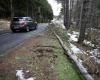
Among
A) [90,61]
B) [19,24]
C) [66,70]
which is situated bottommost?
[90,61]

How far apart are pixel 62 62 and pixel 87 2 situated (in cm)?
914

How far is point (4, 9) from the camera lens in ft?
152

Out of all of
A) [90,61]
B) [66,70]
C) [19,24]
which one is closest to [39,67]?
[66,70]

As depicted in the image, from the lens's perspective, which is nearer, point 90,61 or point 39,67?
point 39,67

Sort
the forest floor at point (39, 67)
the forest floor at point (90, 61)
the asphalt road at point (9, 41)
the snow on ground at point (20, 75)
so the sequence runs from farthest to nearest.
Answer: the asphalt road at point (9, 41), the forest floor at point (90, 61), the forest floor at point (39, 67), the snow on ground at point (20, 75)

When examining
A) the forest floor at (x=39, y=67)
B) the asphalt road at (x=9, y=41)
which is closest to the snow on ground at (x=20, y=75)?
the forest floor at (x=39, y=67)

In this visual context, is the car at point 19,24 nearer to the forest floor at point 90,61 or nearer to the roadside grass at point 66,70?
the forest floor at point 90,61

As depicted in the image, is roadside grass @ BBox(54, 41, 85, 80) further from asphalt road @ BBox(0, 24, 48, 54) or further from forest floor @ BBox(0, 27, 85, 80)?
asphalt road @ BBox(0, 24, 48, 54)

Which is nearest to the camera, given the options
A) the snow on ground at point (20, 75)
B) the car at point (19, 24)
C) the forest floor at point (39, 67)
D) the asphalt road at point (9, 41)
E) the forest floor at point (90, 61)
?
the snow on ground at point (20, 75)

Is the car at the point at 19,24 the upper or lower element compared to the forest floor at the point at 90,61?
upper

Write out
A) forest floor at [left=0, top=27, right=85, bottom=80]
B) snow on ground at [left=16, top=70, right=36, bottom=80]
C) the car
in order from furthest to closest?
the car → forest floor at [left=0, top=27, right=85, bottom=80] → snow on ground at [left=16, top=70, right=36, bottom=80]

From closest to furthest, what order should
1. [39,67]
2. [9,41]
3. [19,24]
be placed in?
[39,67], [9,41], [19,24]

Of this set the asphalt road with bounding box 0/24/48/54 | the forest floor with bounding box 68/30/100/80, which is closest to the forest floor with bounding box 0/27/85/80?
the forest floor with bounding box 68/30/100/80

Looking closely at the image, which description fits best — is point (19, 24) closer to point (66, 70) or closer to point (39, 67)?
point (39, 67)
